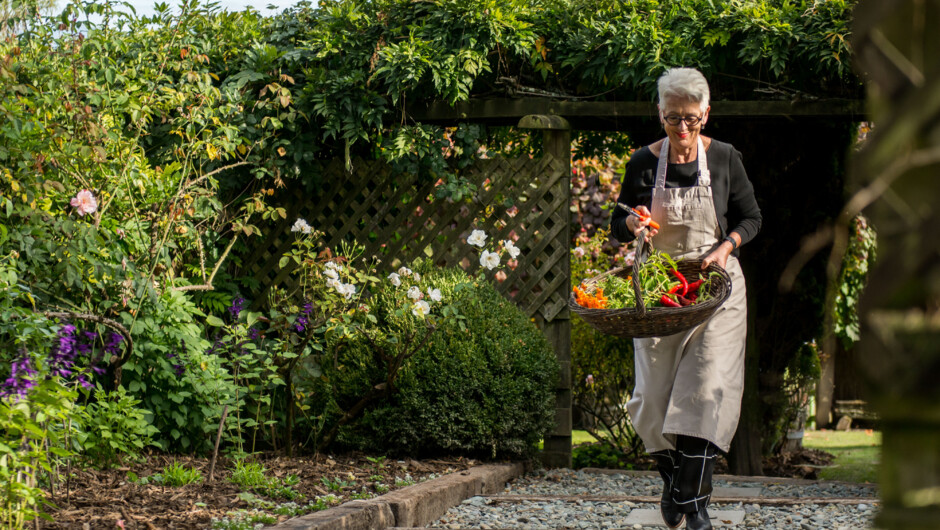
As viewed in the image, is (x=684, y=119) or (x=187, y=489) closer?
(x=684, y=119)

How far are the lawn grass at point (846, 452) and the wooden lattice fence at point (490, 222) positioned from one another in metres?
1.96

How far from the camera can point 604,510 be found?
13.8 feet

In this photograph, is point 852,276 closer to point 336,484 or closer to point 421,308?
point 421,308

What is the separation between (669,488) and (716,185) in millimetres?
1136

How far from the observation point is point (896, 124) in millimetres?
479

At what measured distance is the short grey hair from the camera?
3.21 metres

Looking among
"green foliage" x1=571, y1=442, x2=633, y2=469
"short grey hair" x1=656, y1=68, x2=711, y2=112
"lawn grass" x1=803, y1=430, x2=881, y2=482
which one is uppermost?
"short grey hair" x1=656, y1=68, x2=711, y2=112

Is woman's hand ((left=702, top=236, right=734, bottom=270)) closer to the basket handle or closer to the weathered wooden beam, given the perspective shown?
the basket handle

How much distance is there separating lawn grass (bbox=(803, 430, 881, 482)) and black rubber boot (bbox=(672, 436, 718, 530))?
4.74 ft

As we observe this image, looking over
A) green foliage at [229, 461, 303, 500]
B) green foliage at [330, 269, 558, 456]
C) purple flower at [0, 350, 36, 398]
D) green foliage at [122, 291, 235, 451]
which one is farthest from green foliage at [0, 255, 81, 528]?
green foliage at [330, 269, 558, 456]

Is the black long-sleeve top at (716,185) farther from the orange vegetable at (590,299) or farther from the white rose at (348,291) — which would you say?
the white rose at (348,291)

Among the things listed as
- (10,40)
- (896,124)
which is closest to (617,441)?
(10,40)

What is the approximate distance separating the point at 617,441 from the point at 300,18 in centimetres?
366

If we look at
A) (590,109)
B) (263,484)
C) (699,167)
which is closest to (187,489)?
(263,484)
